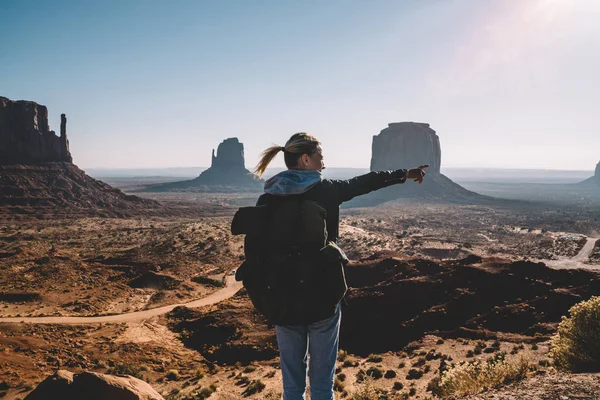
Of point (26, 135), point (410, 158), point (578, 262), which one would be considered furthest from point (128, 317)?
point (410, 158)

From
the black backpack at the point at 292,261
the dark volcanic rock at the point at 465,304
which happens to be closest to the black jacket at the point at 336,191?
the black backpack at the point at 292,261

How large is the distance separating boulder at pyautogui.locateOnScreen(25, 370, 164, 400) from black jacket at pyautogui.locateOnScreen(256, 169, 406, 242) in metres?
4.13

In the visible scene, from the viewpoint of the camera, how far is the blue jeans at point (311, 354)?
2.58m

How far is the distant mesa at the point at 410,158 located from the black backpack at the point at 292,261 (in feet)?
466

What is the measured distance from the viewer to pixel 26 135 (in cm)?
8381

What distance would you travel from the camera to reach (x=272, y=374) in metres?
11.3

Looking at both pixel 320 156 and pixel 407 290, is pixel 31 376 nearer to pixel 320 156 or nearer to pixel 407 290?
pixel 320 156

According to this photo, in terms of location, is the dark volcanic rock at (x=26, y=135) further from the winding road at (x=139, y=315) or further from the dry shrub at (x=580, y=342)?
the dry shrub at (x=580, y=342)

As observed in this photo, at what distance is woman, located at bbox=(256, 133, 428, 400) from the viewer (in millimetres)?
2527

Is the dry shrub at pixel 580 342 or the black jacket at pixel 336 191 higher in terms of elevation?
the black jacket at pixel 336 191

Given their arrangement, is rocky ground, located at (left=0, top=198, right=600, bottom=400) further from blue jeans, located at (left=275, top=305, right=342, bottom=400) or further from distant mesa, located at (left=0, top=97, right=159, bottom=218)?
distant mesa, located at (left=0, top=97, right=159, bottom=218)

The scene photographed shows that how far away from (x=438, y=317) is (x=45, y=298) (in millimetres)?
23890

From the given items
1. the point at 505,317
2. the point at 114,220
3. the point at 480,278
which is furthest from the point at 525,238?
the point at 114,220

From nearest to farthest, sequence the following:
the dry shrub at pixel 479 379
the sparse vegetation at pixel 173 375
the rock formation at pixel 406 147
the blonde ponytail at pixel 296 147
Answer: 1. the blonde ponytail at pixel 296 147
2. the dry shrub at pixel 479 379
3. the sparse vegetation at pixel 173 375
4. the rock formation at pixel 406 147
